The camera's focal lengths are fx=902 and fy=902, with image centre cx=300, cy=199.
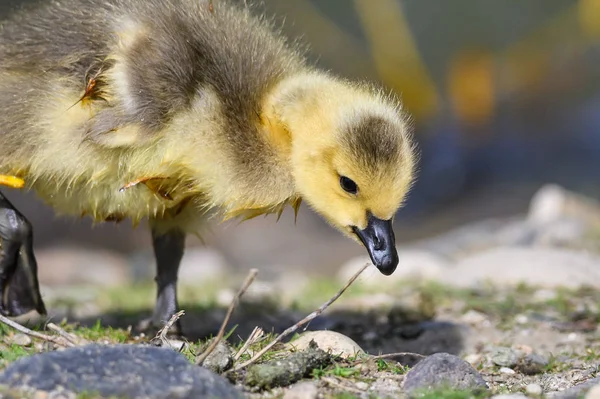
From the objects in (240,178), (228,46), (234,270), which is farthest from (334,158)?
(234,270)

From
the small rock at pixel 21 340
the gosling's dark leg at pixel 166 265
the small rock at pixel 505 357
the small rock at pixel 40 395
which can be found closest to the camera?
the small rock at pixel 40 395

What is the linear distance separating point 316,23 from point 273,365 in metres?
12.3

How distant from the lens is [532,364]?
11.6ft

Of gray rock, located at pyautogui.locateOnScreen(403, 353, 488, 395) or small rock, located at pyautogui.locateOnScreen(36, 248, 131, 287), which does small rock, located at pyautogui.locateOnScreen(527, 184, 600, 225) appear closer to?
small rock, located at pyautogui.locateOnScreen(36, 248, 131, 287)

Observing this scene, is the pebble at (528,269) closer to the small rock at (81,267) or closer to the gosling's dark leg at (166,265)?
the gosling's dark leg at (166,265)

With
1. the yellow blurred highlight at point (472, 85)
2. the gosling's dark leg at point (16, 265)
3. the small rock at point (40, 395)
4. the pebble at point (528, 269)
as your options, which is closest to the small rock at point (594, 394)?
the small rock at point (40, 395)

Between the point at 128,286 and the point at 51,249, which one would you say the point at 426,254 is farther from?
the point at 51,249

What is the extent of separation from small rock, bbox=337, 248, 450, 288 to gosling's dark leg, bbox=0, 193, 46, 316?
2.52 m

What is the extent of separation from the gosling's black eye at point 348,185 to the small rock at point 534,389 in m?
0.89

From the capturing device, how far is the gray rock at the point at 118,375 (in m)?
2.46

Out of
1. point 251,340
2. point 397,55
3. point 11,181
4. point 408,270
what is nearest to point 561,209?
point 408,270

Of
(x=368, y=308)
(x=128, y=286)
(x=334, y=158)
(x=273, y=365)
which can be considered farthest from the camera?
(x=128, y=286)

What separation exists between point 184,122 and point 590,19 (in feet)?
40.6

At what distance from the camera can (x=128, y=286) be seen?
6.66 m
